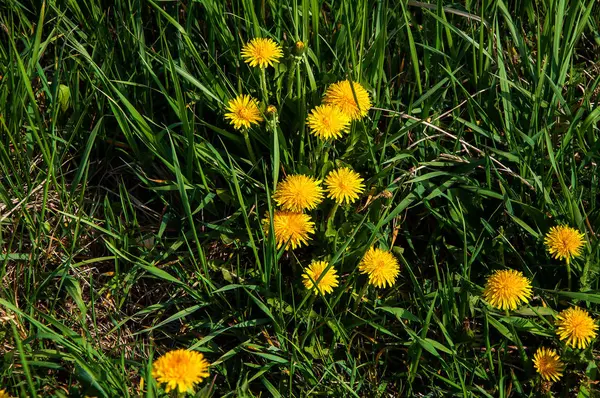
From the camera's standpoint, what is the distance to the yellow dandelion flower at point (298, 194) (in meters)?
2.03

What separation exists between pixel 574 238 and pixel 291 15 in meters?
1.09

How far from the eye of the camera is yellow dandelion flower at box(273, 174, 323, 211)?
2.03 meters

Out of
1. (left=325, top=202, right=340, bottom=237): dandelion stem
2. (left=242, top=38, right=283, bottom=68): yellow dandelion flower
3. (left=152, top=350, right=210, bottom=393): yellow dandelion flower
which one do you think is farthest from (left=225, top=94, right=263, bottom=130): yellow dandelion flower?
(left=152, top=350, right=210, bottom=393): yellow dandelion flower

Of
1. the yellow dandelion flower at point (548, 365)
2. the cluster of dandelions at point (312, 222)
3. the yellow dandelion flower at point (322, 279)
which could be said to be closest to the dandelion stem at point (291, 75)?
the cluster of dandelions at point (312, 222)

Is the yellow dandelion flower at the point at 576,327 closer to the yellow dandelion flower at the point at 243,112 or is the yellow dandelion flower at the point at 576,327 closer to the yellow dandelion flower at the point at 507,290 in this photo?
the yellow dandelion flower at the point at 507,290

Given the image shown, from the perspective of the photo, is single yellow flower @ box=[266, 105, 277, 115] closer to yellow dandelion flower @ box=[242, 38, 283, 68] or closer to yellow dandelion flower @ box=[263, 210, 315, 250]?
yellow dandelion flower @ box=[242, 38, 283, 68]

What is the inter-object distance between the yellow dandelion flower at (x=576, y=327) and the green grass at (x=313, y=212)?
61 millimetres

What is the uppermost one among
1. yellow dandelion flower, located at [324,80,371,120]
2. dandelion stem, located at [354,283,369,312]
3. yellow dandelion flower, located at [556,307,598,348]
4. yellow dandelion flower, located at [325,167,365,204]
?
yellow dandelion flower, located at [324,80,371,120]

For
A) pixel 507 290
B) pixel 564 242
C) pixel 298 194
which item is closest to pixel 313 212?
pixel 298 194

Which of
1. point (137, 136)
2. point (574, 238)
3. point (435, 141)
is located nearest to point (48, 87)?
point (137, 136)

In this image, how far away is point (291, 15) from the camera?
226cm

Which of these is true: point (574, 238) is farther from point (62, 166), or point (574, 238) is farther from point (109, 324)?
point (62, 166)

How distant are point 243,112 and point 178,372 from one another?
85cm

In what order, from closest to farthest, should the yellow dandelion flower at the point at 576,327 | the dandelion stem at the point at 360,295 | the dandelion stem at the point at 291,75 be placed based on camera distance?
the yellow dandelion flower at the point at 576,327
the dandelion stem at the point at 360,295
the dandelion stem at the point at 291,75
